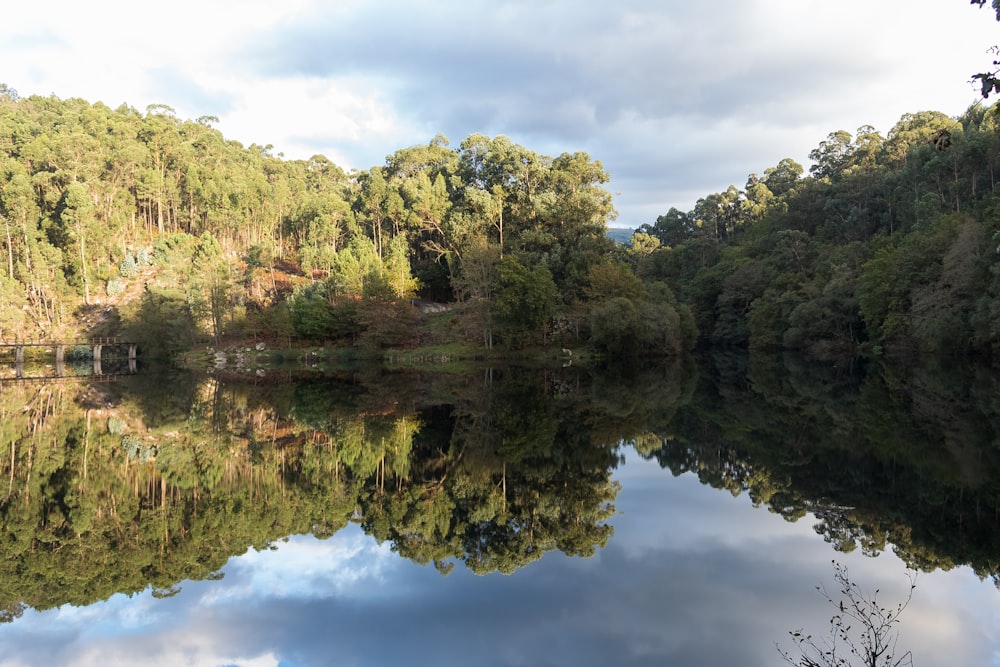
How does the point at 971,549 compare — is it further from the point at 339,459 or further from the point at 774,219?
the point at 774,219

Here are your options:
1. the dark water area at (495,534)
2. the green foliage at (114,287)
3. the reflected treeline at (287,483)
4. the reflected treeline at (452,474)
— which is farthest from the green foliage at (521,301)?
the green foliage at (114,287)

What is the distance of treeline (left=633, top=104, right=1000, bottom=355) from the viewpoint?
144 feet

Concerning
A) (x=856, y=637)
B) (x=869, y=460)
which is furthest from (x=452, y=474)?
(x=869, y=460)

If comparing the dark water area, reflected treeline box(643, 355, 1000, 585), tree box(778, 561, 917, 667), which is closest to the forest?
reflected treeline box(643, 355, 1000, 585)

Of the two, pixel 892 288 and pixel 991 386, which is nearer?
pixel 991 386

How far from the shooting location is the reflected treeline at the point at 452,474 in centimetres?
905

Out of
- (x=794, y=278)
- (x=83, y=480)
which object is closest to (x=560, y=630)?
(x=83, y=480)

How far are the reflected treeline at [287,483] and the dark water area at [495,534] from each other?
67 mm

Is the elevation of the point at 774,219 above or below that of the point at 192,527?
above

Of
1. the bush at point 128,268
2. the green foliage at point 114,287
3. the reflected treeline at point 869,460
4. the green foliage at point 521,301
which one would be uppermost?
the bush at point 128,268

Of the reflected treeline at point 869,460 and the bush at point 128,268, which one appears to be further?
the bush at point 128,268

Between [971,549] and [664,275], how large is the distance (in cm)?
9923

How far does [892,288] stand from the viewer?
5228 cm

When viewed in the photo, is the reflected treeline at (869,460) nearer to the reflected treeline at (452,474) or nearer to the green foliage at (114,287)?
the reflected treeline at (452,474)
